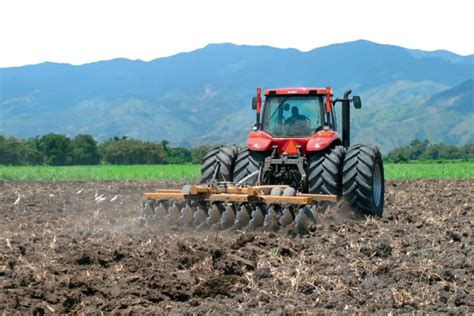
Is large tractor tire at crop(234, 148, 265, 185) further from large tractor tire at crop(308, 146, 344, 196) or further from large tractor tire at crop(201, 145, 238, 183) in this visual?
large tractor tire at crop(308, 146, 344, 196)

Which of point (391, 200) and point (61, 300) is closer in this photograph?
point (61, 300)

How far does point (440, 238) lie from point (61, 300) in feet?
17.2

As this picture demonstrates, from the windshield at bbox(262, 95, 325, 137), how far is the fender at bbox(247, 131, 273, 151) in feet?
0.91

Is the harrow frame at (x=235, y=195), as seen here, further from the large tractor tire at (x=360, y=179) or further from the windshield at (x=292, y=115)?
the windshield at (x=292, y=115)

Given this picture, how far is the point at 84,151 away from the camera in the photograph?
2076 inches

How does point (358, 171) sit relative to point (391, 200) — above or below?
above

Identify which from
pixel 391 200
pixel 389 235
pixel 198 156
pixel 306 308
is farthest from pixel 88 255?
pixel 198 156

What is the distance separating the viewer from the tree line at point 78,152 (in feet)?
167

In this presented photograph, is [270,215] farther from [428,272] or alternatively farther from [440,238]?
[428,272]

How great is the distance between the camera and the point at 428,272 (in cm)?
684

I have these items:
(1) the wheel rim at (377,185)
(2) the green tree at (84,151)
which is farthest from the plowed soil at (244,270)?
(2) the green tree at (84,151)

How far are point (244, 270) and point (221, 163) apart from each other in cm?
502

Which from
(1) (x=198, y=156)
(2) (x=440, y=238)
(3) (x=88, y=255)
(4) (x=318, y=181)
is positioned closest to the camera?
(3) (x=88, y=255)

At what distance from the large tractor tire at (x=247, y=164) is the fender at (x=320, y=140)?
869mm
